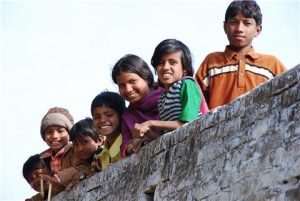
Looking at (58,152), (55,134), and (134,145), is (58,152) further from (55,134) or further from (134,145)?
(134,145)

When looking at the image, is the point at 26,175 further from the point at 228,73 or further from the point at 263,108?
the point at 263,108

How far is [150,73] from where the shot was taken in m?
8.12

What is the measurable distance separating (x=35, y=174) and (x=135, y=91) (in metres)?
2.18

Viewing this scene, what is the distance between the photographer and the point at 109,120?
27.3 feet

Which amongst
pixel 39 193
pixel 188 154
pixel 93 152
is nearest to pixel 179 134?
pixel 188 154

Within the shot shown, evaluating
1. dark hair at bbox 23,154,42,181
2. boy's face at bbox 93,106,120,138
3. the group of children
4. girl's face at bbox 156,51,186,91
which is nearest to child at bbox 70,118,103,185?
the group of children

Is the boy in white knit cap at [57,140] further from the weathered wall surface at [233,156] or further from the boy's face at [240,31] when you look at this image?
the boy's face at [240,31]

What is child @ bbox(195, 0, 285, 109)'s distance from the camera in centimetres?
768

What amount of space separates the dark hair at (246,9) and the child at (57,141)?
208 cm

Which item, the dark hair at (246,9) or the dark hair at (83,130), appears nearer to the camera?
the dark hair at (246,9)

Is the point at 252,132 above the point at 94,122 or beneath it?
beneath

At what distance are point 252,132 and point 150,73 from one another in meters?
1.94

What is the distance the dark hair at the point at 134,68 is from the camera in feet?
26.5

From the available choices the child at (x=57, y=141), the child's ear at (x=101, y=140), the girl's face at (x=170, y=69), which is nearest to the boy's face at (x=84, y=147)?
the child's ear at (x=101, y=140)
